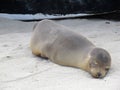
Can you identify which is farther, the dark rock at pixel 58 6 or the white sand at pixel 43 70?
the dark rock at pixel 58 6

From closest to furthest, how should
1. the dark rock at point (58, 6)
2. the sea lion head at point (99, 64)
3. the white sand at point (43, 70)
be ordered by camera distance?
1. the white sand at point (43, 70)
2. the sea lion head at point (99, 64)
3. the dark rock at point (58, 6)

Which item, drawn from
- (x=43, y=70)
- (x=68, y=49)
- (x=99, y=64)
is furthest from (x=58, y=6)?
(x=99, y=64)

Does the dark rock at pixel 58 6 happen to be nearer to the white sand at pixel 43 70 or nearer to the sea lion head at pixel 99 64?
the white sand at pixel 43 70

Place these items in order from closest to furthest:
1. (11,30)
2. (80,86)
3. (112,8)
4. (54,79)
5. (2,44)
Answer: (80,86) < (54,79) < (2,44) < (11,30) < (112,8)

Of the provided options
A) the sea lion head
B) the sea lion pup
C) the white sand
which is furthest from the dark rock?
the sea lion head

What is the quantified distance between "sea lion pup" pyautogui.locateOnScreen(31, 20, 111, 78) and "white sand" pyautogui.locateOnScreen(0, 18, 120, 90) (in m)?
0.06

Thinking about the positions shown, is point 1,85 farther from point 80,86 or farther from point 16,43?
point 16,43

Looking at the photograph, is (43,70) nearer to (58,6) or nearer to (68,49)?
(68,49)

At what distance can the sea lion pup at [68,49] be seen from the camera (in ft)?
9.93

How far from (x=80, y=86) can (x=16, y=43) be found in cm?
171

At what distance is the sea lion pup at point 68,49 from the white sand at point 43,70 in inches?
2.5

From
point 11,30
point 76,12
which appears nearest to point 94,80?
point 11,30

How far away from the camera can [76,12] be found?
225 inches

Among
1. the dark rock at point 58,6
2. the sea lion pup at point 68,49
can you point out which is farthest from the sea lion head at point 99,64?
the dark rock at point 58,6
